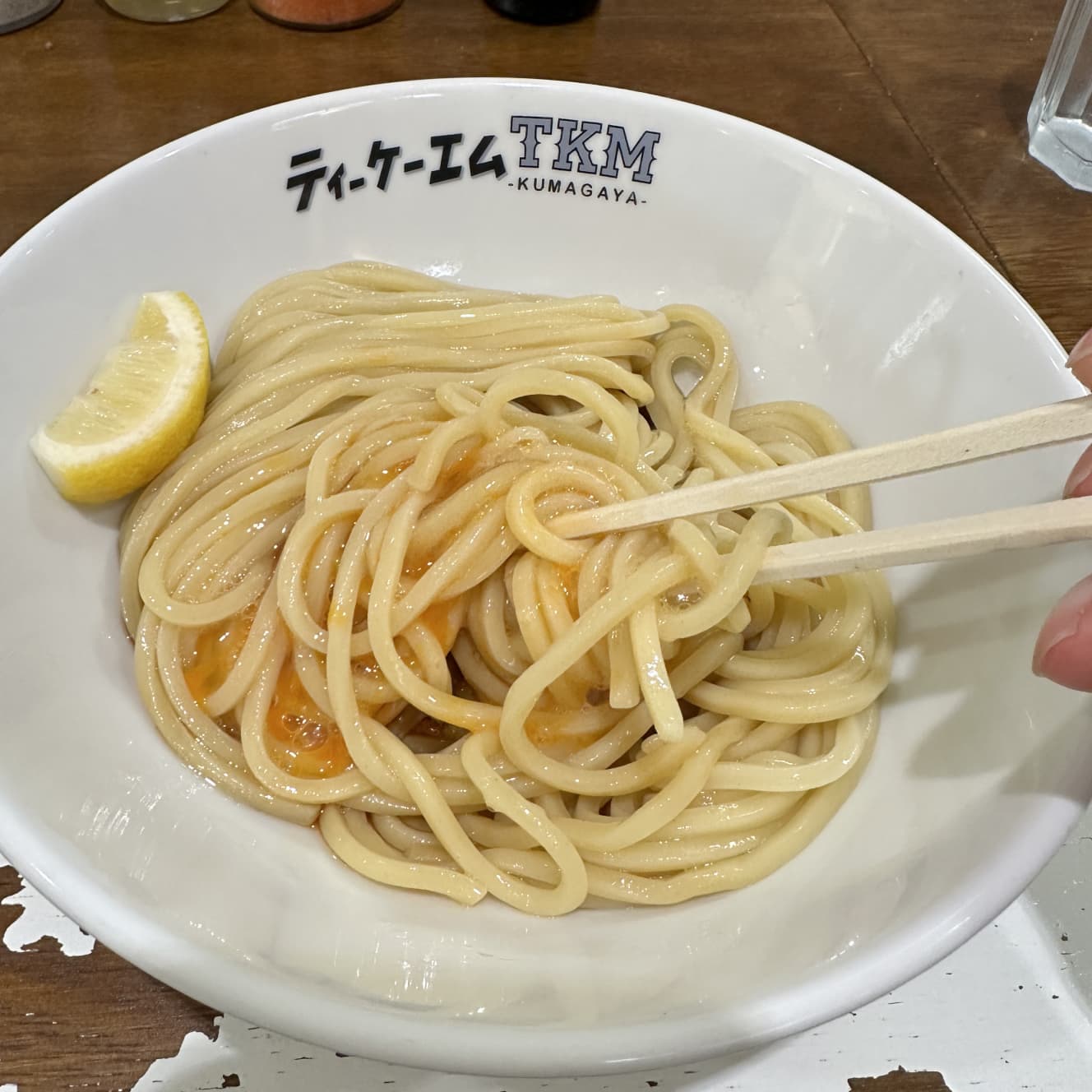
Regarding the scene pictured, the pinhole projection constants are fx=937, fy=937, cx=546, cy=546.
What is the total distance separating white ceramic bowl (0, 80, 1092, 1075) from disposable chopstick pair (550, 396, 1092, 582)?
0.26 metres

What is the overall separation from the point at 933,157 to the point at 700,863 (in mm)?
2401

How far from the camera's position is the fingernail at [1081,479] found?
139 centimetres

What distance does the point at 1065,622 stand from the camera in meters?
Result: 1.21

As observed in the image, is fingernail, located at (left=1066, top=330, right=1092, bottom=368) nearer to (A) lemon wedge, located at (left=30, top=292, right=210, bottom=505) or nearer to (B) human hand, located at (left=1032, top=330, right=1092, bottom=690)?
(B) human hand, located at (left=1032, top=330, right=1092, bottom=690)

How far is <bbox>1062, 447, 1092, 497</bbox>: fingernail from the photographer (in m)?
1.39

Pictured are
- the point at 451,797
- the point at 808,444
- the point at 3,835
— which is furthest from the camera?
the point at 808,444

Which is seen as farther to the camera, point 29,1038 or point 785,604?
point 785,604

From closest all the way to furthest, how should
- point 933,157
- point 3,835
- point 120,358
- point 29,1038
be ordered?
point 3,835, point 29,1038, point 120,358, point 933,157

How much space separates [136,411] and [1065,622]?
156 centimetres

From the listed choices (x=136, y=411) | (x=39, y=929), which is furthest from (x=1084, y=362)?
(x=39, y=929)

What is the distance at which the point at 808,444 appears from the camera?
6.60 feet

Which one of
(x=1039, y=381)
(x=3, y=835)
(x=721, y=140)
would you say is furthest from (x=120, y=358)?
(x=1039, y=381)

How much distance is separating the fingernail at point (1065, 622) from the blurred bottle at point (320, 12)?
2.87m

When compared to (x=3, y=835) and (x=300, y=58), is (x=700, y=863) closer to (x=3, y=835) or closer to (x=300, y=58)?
(x=3, y=835)
